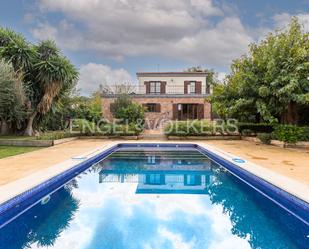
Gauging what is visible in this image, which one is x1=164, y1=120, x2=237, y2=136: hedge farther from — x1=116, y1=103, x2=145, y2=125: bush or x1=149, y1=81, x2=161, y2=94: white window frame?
x1=149, y1=81, x2=161, y2=94: white window frame

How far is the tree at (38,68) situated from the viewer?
50.7 ft

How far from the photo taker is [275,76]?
12.2 meters

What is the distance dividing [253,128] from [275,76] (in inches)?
238

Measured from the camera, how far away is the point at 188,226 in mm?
4320

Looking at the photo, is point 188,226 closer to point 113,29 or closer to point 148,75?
point 113,29

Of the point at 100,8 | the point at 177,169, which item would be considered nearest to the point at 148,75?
the point at 100,8

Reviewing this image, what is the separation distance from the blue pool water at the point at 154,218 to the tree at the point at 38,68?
34.1 ft

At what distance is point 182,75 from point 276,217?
26.2 metres

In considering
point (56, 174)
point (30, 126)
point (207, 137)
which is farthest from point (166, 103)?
point (56, 174)

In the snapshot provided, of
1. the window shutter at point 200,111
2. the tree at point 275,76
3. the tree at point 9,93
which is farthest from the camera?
the window shutter at point 200,111

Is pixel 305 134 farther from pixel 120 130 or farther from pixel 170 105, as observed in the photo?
pixel 170 105

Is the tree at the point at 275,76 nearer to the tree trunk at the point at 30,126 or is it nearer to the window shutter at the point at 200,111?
the window shutter at the point at 200,111

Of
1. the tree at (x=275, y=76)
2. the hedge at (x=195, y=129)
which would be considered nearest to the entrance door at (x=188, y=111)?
the hedge at (x=195, y=129)

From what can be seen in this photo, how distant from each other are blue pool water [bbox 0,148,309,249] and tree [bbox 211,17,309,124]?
641 centimetres
